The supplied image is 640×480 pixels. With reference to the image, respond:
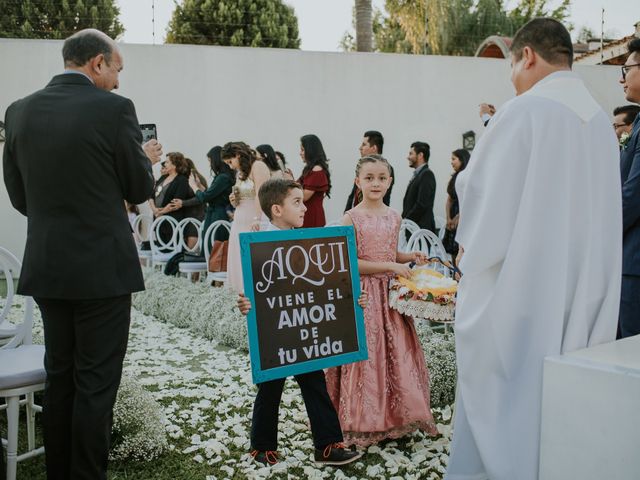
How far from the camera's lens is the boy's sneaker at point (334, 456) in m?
3.18

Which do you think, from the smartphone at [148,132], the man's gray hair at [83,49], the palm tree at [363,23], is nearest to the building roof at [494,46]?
the palm tree at [363,23]

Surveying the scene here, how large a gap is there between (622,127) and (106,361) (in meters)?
4.42

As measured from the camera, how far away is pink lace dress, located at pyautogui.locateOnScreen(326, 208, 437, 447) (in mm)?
3432

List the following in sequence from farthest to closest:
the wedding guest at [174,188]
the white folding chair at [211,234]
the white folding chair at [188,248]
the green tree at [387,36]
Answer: the green tree at [387,36] < the wedding guest at [174,188] < the white folding chair at [188,248] < the white folding chair at [211,234]

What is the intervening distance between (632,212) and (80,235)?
2.51 m

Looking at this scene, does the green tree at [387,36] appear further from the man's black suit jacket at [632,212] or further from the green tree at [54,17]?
the man's black suit jacket at [632,212]

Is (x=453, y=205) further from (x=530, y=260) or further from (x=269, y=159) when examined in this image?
(x=530, y=260)

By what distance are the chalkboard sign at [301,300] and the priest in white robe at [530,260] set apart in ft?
3.00

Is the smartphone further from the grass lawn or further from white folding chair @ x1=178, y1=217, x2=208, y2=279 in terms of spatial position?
white folding chair @ x1=178, y1=217, x2=208, y2=279

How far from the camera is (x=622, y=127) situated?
205 inches

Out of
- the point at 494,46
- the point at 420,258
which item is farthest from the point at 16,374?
the point at 494,46

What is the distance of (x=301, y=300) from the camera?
123 inches

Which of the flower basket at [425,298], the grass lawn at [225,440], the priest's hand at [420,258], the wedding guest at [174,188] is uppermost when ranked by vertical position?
the wedding guest at [174,188]

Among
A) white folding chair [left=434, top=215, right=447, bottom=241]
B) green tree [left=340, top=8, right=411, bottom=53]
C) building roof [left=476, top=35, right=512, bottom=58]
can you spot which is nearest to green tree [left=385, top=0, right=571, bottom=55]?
green tree [left=340, top=8, right=411, bottom=53]
